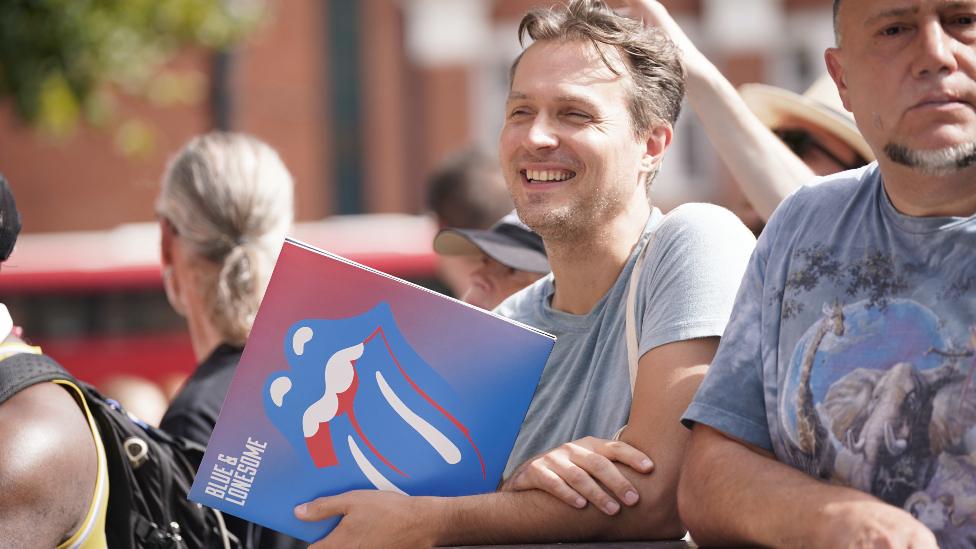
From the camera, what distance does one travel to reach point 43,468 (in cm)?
284

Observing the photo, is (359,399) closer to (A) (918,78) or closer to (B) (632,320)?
(B) (632,320)


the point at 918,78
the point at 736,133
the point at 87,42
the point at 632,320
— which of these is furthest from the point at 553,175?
the point at 87,42

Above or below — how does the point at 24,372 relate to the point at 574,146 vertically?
below

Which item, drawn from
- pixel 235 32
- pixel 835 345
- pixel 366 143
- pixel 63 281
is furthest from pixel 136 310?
pixel 835 345

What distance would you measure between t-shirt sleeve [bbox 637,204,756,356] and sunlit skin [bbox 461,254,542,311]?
1.21 metres

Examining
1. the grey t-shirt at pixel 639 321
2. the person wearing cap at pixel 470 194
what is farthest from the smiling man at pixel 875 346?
the person wearing cap at pixel 470 194

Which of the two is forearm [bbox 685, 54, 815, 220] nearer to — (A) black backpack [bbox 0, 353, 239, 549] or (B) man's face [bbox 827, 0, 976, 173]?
(B) man's face [bbox 827, 0, 976, 173]

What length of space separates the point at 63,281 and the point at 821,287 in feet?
51.7

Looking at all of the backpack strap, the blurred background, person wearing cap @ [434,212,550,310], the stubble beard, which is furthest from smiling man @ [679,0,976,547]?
the blurred background

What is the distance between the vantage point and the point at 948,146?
218 cm

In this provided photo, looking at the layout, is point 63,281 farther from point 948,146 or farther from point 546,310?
point 948,146

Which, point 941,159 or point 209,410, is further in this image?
point 209,410

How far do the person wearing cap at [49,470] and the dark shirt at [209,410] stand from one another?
50 cm

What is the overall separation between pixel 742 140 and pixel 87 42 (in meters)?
11.4
